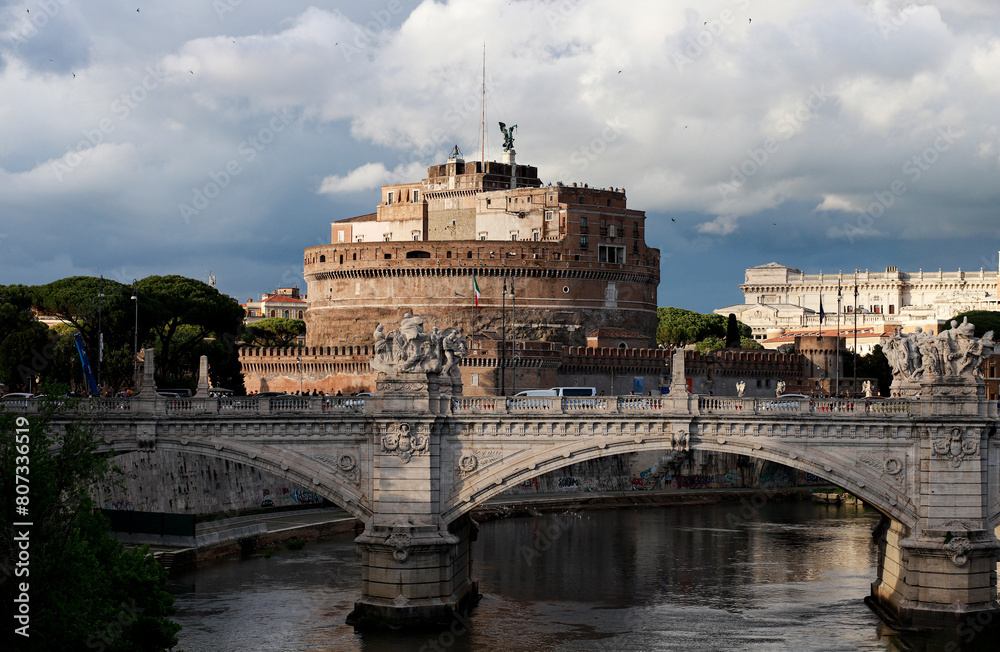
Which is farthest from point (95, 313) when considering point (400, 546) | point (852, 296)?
point (852, 296)

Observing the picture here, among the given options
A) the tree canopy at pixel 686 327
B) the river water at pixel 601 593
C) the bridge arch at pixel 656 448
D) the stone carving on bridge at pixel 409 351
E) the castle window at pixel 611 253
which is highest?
the castle window at pixel 611 253

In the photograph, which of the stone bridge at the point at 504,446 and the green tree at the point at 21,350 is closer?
the stone bridge at the point at 504,446

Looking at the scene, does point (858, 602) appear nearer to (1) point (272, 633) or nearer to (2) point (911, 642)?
(2) point (911, 642)

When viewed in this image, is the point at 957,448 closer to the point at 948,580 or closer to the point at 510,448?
the point at 948,580

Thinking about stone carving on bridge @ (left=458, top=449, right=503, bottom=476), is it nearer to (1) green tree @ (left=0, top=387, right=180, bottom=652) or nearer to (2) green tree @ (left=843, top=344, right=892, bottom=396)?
(1) green tree @ (left=0, top=387, right=180, bottom=652)

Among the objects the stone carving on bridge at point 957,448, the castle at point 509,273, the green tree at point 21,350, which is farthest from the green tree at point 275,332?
the stone carving on bridge at point 957,448

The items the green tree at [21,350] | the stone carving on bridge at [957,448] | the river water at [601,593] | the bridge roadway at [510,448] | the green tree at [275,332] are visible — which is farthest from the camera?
the green tree at [275,332]

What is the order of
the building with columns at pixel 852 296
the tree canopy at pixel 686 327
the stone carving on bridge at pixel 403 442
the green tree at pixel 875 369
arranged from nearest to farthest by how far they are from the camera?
1. the stone carving on bridge at pixel 403 442
2. the green tree at pixel 875 369
3. the tree canopy at pixel 686 327
4. the building with columns at pixel 852 296

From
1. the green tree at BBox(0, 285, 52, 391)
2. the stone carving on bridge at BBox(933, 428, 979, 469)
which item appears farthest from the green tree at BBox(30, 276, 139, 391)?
the stone carving on bridge at BBox(933, 428, 979, 469)

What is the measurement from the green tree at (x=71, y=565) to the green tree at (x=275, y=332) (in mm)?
84830

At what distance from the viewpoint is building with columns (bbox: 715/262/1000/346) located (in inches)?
6857

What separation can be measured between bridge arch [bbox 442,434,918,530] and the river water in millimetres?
3959

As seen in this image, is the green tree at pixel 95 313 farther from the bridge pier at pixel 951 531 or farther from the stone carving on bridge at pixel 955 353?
the bridge pier at pixel 951 531

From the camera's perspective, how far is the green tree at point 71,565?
28.9m
